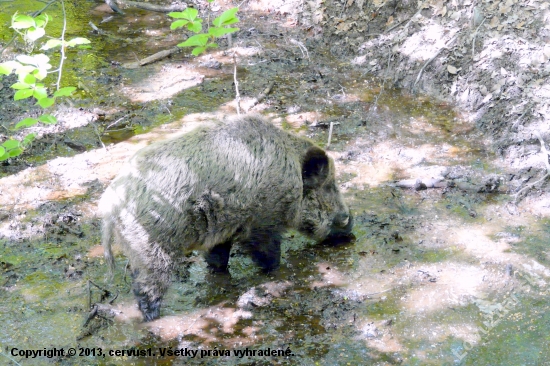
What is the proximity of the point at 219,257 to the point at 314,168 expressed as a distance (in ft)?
3.54

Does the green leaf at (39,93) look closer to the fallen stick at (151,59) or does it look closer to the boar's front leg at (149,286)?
the boar's front leg at (149,286)

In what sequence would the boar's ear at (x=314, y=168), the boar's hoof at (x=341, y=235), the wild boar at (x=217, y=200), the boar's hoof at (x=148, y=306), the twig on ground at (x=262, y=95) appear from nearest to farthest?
1. the wild boar at (x=217, y=200)
2. the boar's hoof at (x=148, y=306)
3. the boar's ear at (x=314, y=168)
4. the boar's hoof at (x=341, y=235)
5. the twig on ground at (x=262, y=95)

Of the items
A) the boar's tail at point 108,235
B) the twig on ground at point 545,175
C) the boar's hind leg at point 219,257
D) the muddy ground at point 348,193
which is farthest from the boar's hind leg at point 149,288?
the twig on ground at point 545,175

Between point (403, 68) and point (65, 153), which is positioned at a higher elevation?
point (403, 68)

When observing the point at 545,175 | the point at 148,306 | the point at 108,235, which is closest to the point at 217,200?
the point at 108,235

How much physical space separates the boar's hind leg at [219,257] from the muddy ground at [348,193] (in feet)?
0.39

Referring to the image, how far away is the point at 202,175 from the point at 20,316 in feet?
5.54

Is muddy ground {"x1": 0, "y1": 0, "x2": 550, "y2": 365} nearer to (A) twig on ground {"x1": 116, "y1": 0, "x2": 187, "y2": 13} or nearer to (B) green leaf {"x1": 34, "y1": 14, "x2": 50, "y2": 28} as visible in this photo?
(A) twig on ground {"x1": 116, "y1": 0, "x2": 187, "y2": 13}

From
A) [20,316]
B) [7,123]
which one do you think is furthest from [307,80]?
[20,316]

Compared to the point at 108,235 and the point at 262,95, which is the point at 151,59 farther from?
the point at 108,235

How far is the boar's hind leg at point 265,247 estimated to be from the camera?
198 inches

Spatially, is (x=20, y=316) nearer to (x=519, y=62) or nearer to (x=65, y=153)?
(x=65, y=153)

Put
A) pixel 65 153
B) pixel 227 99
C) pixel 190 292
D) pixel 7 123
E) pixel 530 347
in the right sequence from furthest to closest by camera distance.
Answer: pixel 227 99
pixel 7 123
pixel 65 153
pixel 190 292
pixel 530 347

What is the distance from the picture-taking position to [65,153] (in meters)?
6.73
